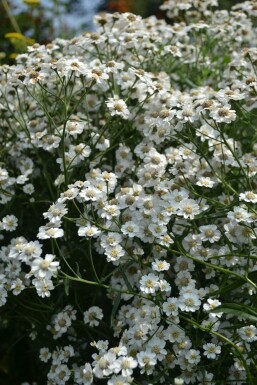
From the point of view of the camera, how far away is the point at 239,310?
1.67m

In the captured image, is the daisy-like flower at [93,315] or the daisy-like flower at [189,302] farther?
the daisy-like flower at [93,315]

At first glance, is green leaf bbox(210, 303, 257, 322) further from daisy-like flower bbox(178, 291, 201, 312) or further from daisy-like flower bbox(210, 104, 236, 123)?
daisy-like flower bbox(210, 104, 236, 123)

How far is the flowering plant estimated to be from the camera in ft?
5.86

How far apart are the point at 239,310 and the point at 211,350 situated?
19 centimetres

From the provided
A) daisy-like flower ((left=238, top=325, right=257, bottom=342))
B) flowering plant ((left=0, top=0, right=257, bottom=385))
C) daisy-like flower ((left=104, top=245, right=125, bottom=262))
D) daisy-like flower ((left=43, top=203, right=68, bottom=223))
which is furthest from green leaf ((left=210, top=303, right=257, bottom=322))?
daisy-like flower ((left=43, top=203, right=68, bottom=223))

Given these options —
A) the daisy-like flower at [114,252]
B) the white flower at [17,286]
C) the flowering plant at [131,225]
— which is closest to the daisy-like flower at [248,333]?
the flowering plant at [131,225]

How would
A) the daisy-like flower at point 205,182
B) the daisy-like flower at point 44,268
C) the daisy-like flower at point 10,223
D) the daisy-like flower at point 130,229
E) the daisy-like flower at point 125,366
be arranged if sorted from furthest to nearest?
the daisy-like flower at point 10,223 → the daisy-like flower at point 205,182 → the daisy-like flower at point 130,229 → the daisy-like flower at point 44,268 → the daisy-like flower at point 125,366

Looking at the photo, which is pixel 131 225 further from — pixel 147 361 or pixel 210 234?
pixel 147 361

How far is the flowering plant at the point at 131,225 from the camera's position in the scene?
70.4 inches

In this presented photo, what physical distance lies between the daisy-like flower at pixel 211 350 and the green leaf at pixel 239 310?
15 centimetres

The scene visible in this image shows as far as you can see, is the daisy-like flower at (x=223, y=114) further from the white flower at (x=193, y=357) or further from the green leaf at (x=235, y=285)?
the white flower at (x=193, y=357)

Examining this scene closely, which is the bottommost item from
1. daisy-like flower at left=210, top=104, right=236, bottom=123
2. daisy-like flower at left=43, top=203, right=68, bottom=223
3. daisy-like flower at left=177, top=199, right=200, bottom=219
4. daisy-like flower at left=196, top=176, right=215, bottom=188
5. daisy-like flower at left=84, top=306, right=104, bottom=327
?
daisy-like flower at left=84, top=306, right=104, bottom=327

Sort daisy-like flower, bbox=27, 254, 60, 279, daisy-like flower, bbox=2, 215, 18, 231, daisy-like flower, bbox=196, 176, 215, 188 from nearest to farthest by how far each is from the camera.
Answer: daisy-like flower, bbox=27, 254, 60, 279 → daisy-like flower, bbox=196, 176, 215, 188 → daisy-like flower, bbox=2, 215, 18, 231

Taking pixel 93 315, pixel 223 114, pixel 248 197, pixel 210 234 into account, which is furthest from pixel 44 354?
pixel 223 114
